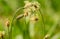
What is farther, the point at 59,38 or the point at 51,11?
the point at 51,11

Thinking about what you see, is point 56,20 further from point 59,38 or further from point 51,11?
point 59,38

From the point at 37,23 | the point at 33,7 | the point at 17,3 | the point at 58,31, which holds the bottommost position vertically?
the point at 33,7

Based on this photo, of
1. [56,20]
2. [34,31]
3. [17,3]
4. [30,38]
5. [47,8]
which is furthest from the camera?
[17,3]

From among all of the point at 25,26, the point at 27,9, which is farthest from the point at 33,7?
the point at 25,26

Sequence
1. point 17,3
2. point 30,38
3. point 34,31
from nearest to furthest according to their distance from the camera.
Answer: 1. point 30,38
2. point 34,31
3. point 17,3

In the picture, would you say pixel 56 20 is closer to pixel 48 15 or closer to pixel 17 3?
pixel 48 15

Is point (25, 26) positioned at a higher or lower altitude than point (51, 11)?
lower
